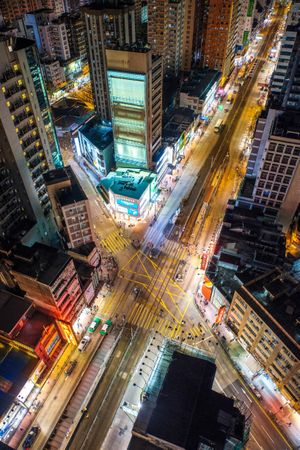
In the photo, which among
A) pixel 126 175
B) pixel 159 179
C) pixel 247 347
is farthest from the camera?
pixel 159 179

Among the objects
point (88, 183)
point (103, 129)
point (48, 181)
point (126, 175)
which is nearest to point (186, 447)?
point (48, 181)

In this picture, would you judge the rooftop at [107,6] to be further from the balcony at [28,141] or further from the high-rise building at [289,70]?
the high-rise building at [289,70]

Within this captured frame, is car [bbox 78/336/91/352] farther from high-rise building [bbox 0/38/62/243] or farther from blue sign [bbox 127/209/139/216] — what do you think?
blue sign [bbox 127/209/139/216]

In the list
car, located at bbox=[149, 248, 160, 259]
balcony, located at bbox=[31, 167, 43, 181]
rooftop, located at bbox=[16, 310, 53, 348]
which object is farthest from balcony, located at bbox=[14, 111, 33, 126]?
car, located at bbox=[149, 248, 160, 259]

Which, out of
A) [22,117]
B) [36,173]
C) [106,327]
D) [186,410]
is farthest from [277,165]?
[186,410]

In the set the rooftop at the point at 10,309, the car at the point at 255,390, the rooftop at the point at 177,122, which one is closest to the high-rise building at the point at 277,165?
the rooftop at the point at 177,122

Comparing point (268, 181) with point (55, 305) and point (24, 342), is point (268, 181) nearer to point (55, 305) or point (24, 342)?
point (55, 305)
